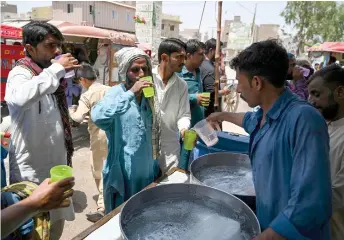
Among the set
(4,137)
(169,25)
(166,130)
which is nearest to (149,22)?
(166,130)

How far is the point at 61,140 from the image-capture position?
2.10m

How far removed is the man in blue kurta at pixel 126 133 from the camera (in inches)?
73.7

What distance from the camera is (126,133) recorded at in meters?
1.93

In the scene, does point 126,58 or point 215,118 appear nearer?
point 215,118

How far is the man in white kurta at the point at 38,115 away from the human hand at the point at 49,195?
79cm

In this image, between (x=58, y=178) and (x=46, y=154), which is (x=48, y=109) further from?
(x=58, y=178)

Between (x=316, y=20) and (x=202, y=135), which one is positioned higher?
(x=316, y=20)

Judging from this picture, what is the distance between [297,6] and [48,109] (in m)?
28.3

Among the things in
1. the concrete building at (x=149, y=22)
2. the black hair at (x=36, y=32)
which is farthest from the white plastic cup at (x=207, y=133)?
the concrete building at (x=149, y=22)

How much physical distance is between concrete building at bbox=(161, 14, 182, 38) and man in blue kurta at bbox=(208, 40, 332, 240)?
37298mm

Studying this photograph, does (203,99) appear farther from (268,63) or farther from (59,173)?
(59,173)

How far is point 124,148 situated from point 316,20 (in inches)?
1100

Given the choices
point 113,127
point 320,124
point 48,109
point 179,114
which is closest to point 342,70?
point 320,124

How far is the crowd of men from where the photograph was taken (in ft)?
3.29
